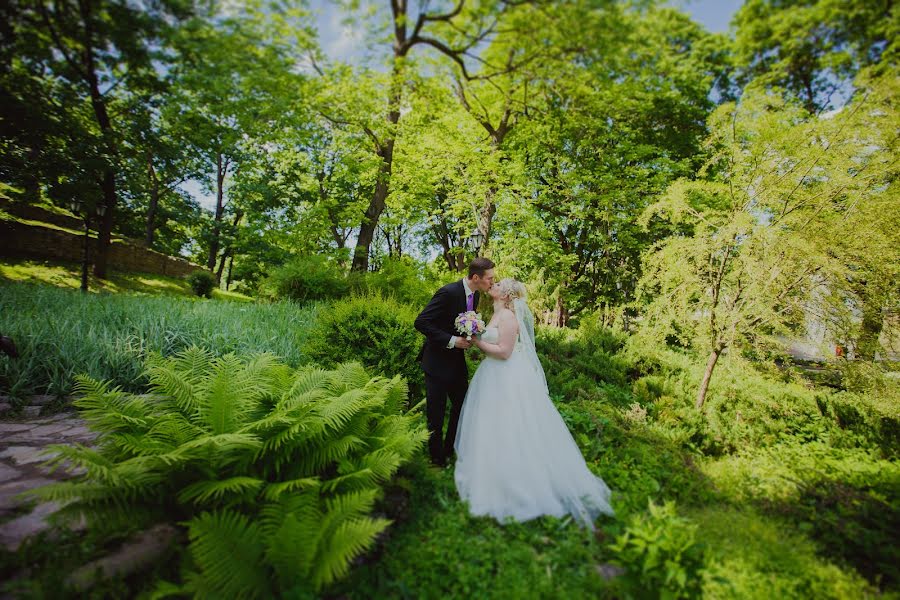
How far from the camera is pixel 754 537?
105 inches

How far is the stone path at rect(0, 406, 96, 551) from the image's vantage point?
2.04 metres

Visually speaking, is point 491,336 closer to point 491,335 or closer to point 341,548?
point 491,335

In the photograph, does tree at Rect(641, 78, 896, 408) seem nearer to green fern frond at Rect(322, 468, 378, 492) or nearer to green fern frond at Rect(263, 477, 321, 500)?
green fern frond at Rect(322, 468, 378, 492)

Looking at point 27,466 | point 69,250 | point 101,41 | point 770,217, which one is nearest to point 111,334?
point 27,466

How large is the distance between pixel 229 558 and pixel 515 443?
2.27 metres

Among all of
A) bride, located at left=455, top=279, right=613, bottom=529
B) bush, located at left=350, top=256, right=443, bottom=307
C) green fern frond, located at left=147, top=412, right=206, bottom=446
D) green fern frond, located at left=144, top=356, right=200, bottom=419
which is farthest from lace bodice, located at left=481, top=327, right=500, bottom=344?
bush, located at left=350, top=256, right=443, bottom=307

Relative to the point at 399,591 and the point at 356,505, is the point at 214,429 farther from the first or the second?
the point at 399,591

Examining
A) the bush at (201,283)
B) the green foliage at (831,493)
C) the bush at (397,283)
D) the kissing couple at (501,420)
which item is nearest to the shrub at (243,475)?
the kissing couple at (501,420)

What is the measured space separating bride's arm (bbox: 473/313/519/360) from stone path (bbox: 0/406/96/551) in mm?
3284

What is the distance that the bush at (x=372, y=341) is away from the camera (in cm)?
516

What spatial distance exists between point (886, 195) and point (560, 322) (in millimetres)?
9679

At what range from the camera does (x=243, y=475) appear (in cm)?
248

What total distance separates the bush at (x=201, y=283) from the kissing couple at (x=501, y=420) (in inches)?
737

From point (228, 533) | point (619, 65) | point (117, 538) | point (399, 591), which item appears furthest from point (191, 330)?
point (619, 65)
